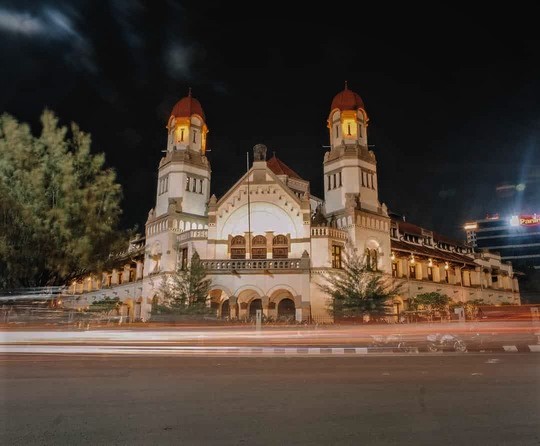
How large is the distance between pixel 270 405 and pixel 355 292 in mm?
29090

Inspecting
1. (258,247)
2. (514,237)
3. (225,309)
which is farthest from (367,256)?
(514,237)

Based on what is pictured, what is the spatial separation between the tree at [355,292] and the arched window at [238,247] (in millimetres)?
6956

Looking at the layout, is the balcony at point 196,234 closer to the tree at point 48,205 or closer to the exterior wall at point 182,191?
the exterior wall at point 182,191

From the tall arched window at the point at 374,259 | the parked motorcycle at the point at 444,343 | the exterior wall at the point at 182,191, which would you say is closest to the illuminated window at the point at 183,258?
the exterior wall at the point at 182,191

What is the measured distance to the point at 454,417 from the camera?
22.2ft

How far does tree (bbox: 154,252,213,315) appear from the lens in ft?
113

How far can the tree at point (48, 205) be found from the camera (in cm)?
1508

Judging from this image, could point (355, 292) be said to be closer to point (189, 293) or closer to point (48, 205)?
point (189, 293)

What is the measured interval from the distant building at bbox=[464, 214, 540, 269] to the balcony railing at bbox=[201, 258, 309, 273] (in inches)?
3562

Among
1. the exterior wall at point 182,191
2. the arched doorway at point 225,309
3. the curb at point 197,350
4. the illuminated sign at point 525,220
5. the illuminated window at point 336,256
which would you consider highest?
the illuminated sign at point 525,220

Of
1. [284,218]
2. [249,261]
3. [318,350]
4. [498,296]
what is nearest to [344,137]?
[284,218]

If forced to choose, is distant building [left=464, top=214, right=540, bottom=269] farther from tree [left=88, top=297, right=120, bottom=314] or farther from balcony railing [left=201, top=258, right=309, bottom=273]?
tree [left=88, top=297, right=120, bottom=314]

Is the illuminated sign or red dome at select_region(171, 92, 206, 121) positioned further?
the illuminated sign

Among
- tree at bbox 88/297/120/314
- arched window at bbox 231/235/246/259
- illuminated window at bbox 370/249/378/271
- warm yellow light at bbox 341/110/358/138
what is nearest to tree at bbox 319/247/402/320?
illuminated window at bbox 370/249/378/271
